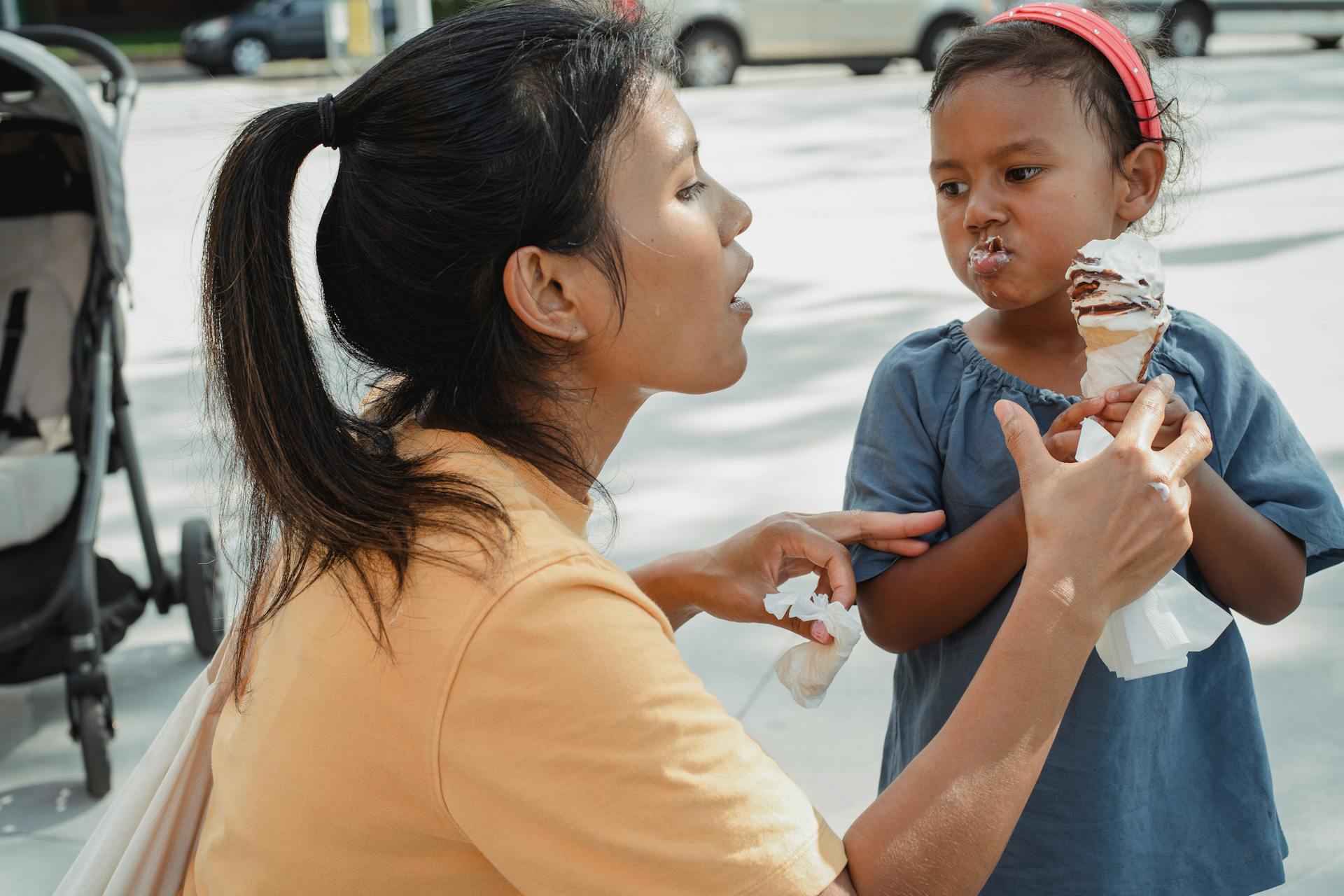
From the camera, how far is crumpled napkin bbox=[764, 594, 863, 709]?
1494 mm

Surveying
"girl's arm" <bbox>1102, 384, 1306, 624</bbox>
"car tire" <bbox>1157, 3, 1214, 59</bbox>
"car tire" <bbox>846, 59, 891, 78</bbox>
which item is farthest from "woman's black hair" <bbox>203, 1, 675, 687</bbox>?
"car tire" <bbox>1157, 3, 1214, 59</bbox>

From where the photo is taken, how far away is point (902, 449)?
1.62m

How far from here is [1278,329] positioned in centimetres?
511

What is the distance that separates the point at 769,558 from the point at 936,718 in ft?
0.97

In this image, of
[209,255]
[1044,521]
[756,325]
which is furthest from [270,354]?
[756,325]

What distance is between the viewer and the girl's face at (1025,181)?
5.07 feet

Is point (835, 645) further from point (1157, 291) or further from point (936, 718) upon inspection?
point (1157, 291)

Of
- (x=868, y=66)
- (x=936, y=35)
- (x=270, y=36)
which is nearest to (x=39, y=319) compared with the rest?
(x=936, y=35)

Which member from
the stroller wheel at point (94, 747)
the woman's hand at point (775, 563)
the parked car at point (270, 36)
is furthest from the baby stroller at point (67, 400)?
the parked car at point (270, 36)

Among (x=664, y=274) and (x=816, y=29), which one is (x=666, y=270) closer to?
(x=664, y=274)

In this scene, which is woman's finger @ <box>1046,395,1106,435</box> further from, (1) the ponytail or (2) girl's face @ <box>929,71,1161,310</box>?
(1) the ponytail

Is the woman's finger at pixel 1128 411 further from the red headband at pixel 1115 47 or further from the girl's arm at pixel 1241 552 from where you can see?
the red headband at pixel 1115 47

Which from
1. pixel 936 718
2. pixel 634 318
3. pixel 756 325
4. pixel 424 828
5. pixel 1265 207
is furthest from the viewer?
pixel 1265 207

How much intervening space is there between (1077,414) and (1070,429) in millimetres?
26
